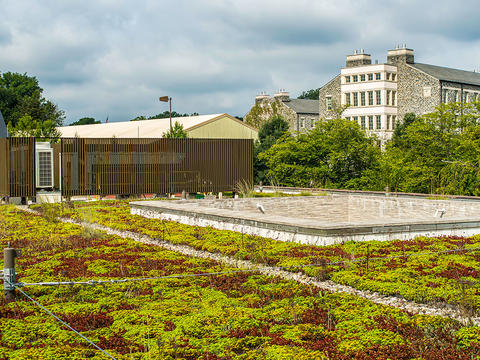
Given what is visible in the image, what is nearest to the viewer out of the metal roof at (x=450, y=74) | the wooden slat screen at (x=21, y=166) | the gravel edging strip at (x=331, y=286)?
the gravel edging strip at (x=331, y=286)

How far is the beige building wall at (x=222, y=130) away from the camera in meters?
46.2

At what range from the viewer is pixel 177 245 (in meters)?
11.7

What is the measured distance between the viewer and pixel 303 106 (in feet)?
195

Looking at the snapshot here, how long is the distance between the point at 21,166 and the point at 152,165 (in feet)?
17.8

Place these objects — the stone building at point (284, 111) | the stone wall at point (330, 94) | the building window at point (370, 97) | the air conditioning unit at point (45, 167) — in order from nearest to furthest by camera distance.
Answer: the air conditioning unit at point (45, 167), the building window at point (370, 97), the stone wall at point (330, 94), the stone building at point (284, 111)

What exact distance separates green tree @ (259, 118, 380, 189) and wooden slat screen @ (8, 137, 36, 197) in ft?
38.1

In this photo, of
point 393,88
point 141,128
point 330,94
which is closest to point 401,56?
point 393,88

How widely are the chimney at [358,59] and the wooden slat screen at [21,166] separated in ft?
117

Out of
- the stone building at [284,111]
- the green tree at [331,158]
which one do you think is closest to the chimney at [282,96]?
the stone building at [284,111]

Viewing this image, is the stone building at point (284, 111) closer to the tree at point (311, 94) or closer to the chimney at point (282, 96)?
the chimney at point (282, 96)

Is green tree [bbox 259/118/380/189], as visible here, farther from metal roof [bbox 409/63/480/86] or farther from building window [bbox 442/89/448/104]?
metal roof [bbox 409/63/480/86]

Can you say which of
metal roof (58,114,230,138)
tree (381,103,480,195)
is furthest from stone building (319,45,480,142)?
tree (381,103,480,195)

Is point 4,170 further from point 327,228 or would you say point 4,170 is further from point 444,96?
point 444,96

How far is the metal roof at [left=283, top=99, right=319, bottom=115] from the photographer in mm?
57125
